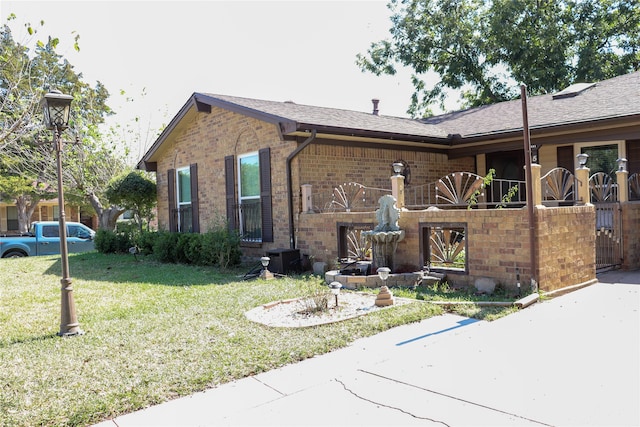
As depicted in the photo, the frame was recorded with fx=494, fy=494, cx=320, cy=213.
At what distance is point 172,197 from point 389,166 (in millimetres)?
7135

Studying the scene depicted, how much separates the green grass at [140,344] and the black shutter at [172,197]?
20.9ft

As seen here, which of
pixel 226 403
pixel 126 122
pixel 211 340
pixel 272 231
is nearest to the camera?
pixel 226 403

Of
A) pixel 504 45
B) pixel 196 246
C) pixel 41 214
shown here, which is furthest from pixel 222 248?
pixel 41 214

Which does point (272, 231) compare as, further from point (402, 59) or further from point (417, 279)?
point (402, 59)

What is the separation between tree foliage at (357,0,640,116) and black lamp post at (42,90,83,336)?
2286 cm

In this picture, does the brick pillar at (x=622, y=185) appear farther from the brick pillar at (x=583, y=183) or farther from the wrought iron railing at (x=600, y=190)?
the brick pillar at (x=583, y=183)

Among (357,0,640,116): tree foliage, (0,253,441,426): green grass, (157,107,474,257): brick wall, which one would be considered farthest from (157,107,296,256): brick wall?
(357,0,640,116): tree foliage

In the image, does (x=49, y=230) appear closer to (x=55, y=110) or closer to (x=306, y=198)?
(x=306, y=198)

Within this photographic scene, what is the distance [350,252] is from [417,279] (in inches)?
103

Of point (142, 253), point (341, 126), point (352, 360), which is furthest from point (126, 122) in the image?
point (352, 360)

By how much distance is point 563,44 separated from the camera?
2392 cm

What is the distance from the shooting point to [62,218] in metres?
6.05

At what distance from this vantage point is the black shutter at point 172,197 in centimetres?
1530

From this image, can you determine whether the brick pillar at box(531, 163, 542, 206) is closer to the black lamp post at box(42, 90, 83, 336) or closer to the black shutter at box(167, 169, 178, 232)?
the black lamp post at box(42, 90, 83, 336)
